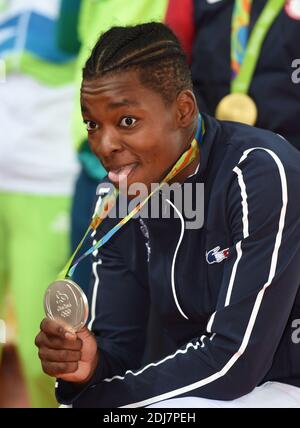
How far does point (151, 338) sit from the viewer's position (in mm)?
2340

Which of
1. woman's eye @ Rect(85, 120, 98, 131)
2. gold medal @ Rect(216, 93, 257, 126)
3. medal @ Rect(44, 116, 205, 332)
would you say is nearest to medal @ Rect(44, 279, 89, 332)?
medal @ Rect(44, 116, 205, 332)

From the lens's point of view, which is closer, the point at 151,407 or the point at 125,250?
the point at 151,407

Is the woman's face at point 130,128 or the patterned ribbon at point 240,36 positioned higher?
the patterned ribbon at point 240,36

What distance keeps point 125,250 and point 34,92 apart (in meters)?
0.87

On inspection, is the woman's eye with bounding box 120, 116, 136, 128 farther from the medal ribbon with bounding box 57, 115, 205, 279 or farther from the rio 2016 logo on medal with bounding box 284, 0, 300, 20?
the rio 2016 logo on medal with bounding box 284, 0, 300, 20

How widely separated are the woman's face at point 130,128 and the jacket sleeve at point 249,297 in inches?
6.3

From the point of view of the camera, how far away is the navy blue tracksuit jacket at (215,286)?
1.78 metres

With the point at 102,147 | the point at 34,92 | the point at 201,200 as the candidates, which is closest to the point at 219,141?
the point at 201,200

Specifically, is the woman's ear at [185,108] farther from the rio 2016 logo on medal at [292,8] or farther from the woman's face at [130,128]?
the rio 2016 logo on medal at [292,8]

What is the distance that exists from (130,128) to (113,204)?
10.2 inches

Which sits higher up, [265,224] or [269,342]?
[265,224]

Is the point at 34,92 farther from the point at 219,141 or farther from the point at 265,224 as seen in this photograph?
the point at 265,224

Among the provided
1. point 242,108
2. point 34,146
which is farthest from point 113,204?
point 34,146

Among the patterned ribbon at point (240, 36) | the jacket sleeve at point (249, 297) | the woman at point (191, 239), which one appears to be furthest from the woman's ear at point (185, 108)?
the patterned ribbon at point (240, 36)
